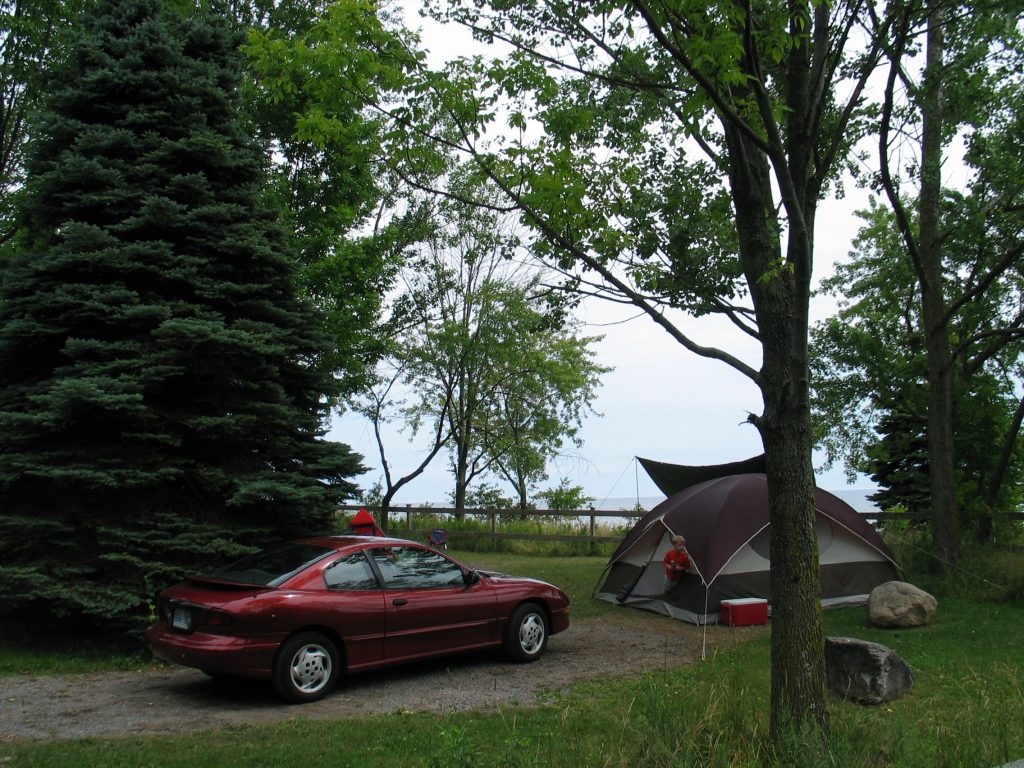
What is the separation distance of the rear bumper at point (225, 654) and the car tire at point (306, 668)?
0.38ft

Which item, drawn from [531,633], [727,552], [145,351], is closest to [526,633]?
[531,633]

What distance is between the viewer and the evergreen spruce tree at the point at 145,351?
967 centimetres

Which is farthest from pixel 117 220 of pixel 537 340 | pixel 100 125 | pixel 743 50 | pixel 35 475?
pixel 537 340

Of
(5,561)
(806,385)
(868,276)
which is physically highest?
(868,276)

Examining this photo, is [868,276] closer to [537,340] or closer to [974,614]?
[537,340]

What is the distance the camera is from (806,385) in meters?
5.52

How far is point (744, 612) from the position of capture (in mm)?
11539

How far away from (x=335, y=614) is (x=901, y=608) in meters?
7.32

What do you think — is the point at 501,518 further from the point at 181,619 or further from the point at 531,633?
the point at 181,619

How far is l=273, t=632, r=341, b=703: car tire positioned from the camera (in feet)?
23.9

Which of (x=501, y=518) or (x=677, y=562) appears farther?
(x=501, y=518)

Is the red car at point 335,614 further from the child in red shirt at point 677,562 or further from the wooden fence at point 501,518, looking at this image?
the wooden fence at point 501,518

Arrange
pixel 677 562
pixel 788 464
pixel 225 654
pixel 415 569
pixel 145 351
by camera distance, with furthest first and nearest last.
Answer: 1. pixel 677 562
2. pixel 145 351
3. pixel 415 569
4. pixel 225 654
5. pixel 788 464

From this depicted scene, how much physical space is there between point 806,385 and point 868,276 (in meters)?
24.0
